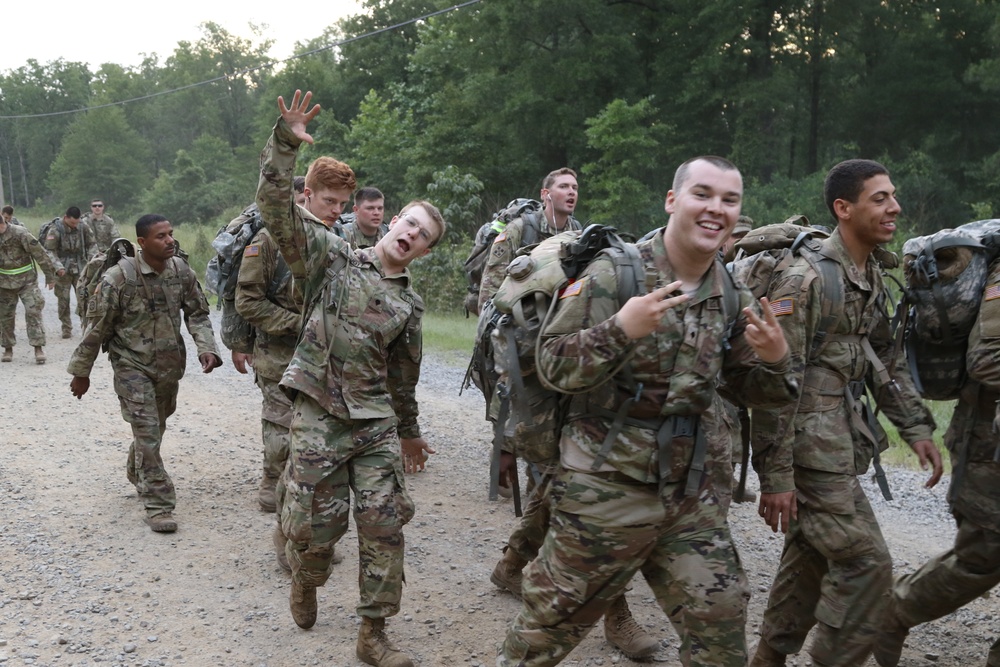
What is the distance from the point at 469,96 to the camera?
28.4m

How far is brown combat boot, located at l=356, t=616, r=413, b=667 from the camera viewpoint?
4.64 metres

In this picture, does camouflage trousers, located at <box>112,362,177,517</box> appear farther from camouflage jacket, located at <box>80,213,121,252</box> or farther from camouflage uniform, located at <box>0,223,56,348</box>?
camouflage jacket, located at <box>80,213,121,252</box>

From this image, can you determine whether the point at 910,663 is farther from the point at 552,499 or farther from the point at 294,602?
the point at 294,602

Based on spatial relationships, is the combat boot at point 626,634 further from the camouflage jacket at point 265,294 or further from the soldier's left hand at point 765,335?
the camouflage jacket at point 265,294

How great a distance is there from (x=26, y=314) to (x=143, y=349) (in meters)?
7.56

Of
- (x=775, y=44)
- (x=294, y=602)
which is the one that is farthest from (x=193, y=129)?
(x=294, y=602)

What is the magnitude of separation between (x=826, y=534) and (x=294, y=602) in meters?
2.69

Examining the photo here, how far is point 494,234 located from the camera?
25.2ft

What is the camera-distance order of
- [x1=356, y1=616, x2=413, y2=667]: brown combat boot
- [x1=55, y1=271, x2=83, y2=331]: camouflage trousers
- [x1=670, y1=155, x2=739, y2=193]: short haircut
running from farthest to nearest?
Result: [x1=55, y1=271, x2=83, y2=331]: camouflage trousers → [x1=356, y1=616, x2=413, y2=667]: brown combat boot → [x1=670, y1=155, x2=739, y2=193]: short haircut

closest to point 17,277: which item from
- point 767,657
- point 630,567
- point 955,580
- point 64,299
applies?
point 64,299

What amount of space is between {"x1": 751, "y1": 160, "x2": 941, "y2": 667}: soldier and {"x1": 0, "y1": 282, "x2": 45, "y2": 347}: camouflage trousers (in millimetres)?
11810

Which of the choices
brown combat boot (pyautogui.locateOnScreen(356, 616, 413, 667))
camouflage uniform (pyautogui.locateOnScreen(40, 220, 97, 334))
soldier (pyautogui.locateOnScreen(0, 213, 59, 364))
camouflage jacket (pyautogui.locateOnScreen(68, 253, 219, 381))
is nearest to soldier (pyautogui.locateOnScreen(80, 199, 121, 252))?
camouflage uniform (pyautogui.locateOnScreen(40, 220, 97, 334))

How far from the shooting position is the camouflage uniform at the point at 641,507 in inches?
133

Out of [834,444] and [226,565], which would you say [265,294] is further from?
[834,444]
